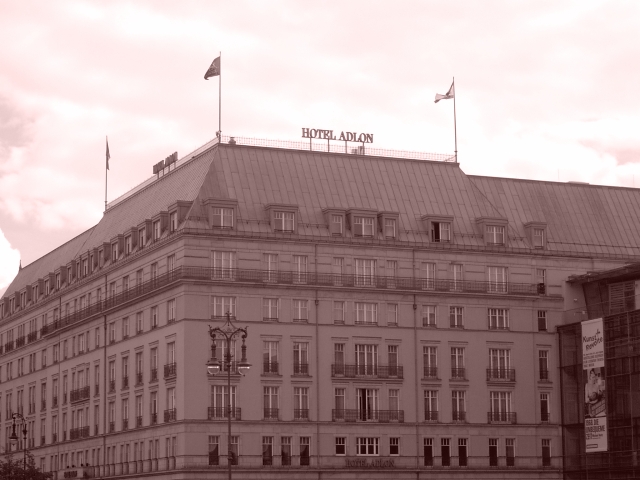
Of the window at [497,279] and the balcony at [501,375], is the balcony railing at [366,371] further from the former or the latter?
the window at [497,279]

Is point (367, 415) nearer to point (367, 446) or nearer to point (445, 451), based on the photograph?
point (367, 446)

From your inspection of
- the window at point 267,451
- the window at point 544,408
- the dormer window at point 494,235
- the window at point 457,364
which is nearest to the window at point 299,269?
the window at point 267,451

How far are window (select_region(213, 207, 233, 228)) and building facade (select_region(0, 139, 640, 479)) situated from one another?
0.10 meters

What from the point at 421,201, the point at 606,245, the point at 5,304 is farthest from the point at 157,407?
the point at 5,304

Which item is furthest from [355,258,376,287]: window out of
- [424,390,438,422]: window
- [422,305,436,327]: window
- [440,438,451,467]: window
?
[440,438,451,467]: window

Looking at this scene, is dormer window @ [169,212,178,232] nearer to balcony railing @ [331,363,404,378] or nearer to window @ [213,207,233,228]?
window @ [213,207,233,228]

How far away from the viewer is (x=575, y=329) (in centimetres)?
12838

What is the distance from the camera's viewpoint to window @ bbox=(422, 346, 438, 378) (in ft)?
413

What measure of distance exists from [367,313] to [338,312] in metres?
2.65

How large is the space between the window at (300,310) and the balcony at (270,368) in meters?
4.25

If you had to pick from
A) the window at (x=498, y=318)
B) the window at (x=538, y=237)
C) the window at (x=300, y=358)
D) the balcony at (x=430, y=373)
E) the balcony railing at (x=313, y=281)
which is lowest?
the balcony at (x=430, y=373)

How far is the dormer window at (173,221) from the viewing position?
122m

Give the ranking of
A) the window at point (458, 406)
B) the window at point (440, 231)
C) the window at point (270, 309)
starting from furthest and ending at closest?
the window at point (440, 231) → the window at point (458, 406) → the window at point (270, 309)

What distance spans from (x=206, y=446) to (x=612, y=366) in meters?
33.7
